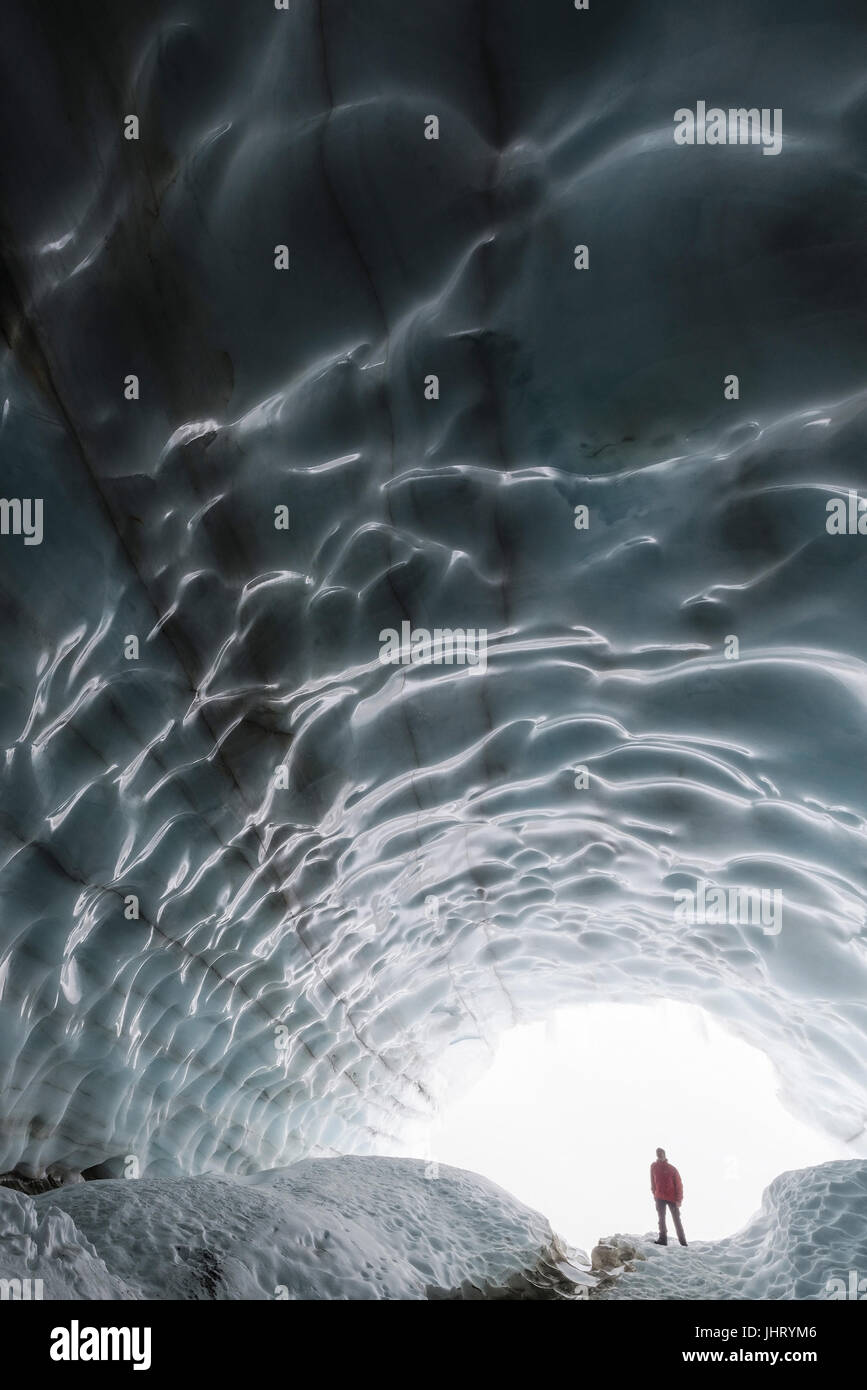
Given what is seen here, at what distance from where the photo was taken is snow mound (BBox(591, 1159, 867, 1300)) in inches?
214

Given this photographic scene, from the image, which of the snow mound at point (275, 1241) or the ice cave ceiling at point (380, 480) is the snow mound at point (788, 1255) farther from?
the ice cave ceiling at point (380, 480)

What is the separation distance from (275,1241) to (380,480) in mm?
3946

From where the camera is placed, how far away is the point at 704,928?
27.0ft

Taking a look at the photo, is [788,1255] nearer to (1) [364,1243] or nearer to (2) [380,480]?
(1) [364,1243]

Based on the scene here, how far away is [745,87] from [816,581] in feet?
6.90

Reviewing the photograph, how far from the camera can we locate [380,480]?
12.5ft

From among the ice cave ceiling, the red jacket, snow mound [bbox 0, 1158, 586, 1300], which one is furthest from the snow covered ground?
the ice cave ceiling

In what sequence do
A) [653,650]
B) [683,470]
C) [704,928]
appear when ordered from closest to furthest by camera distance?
[683,470] → [653,650] → [704,928]

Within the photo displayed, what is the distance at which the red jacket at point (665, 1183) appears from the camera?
27.3 ft

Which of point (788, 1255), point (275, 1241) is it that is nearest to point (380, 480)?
point (275, 1241)

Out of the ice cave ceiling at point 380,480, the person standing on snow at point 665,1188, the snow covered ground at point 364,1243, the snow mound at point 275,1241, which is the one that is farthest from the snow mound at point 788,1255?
the ice cave ceiling at point 380,480

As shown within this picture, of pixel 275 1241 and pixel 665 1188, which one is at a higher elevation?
pixel 275 1241
